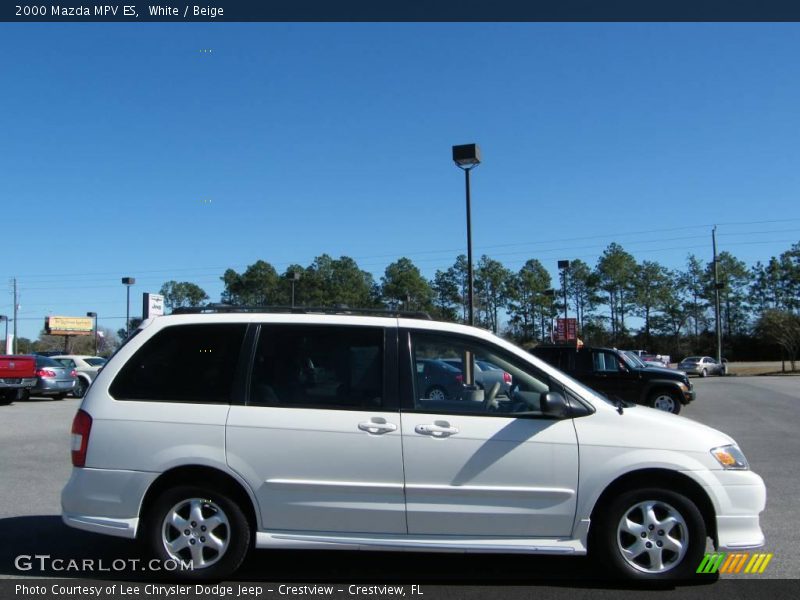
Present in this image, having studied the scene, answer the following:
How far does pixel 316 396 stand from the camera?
512cm

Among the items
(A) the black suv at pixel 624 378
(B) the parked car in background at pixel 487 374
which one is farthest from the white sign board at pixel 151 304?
(B) the parked car in background at pixel 487 374

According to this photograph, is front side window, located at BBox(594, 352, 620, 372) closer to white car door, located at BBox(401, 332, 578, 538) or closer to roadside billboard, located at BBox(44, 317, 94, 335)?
white car door, located at BBox(401, 332, 578, 538)

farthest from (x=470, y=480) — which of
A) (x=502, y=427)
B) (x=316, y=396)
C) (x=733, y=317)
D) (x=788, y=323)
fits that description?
(x=733, y=317)

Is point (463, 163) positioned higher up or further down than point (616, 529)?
higher up

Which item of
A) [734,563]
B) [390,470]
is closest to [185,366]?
[390,470]

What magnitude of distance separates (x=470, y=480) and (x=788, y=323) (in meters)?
51.1

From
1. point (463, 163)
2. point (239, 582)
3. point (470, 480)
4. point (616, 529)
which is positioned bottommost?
point (239, 582)

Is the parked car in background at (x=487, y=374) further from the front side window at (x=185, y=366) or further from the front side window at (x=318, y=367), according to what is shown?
the front side window at (x=185, y=366)

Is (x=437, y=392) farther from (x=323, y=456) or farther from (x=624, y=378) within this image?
(x=624, y=378)

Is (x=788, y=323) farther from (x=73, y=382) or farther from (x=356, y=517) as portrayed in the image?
(x=356, y=517)

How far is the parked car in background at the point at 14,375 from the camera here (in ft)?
67.9

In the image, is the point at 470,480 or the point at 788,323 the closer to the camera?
the point at 470,480

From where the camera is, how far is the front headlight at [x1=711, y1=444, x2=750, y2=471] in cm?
496

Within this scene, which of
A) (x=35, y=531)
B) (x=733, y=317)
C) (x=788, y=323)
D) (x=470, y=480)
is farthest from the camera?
(x=733, y=317)
